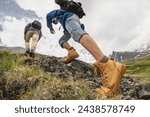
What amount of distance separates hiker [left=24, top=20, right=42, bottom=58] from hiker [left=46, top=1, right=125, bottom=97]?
243 centimetres

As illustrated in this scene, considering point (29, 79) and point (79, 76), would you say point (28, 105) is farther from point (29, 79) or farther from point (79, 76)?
point (79, 76)

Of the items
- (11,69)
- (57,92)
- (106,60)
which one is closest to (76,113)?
(57,92)

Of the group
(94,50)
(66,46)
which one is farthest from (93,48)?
(66,46)

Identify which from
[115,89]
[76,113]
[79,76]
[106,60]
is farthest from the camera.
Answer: [79,76]

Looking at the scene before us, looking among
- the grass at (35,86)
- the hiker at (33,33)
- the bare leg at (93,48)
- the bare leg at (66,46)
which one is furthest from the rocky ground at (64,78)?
the hiker at (33,33)

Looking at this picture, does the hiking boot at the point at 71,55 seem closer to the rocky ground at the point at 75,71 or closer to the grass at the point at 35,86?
the rocky ground at the point at 75,71

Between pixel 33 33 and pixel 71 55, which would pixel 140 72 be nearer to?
pixel 33 33

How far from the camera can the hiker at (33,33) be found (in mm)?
11148

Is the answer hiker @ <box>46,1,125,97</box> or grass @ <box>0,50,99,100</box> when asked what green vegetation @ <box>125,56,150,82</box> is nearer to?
hiker @ <box>46,1,125,97</box>

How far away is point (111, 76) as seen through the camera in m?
7.26

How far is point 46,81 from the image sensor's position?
7242 mm

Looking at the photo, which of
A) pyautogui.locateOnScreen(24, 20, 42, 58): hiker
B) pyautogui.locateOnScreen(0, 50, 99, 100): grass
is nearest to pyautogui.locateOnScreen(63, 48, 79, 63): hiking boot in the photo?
pyautogui.locateOnScreen(0, 50, 99, 100): grass

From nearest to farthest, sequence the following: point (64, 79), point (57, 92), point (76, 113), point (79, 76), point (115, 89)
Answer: point (76, 113) → point (57, 92) → point (115, 89) → point (64, 79) → point (79, 76)

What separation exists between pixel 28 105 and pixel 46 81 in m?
1.03
